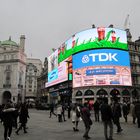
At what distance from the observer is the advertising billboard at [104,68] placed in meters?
47.1

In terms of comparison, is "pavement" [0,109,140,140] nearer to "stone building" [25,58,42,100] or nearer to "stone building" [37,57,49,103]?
"stone building" [37,57,49,103]

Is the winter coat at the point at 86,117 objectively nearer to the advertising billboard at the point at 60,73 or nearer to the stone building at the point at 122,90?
the stone building at the point at 122,90

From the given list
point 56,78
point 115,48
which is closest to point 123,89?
point 115,48

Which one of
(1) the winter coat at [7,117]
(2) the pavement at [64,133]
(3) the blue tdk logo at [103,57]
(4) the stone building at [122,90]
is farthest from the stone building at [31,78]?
(1) the winter coat at [7,117]

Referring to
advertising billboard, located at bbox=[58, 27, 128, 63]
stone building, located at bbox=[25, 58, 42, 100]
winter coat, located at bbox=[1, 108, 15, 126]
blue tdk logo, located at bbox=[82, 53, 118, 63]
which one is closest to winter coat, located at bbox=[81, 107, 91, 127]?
winter coat, located at bbox=[1, 108, 15, 126]

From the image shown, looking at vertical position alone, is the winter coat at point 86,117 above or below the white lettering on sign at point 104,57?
below

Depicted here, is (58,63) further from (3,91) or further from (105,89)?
(3,91)

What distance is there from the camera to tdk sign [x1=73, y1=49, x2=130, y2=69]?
156ft

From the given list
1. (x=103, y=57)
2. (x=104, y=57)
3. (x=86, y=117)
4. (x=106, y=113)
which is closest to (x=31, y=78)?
(x=103, y=57)

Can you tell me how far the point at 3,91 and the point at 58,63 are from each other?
2379cm

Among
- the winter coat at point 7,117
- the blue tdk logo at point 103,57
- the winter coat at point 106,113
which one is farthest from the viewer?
the blue tdk logo at point 103,57

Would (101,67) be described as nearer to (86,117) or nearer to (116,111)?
(116,111)

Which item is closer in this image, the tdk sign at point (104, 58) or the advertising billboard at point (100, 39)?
the tdk sign at point (104, 58)

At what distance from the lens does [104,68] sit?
4722 centimetres
